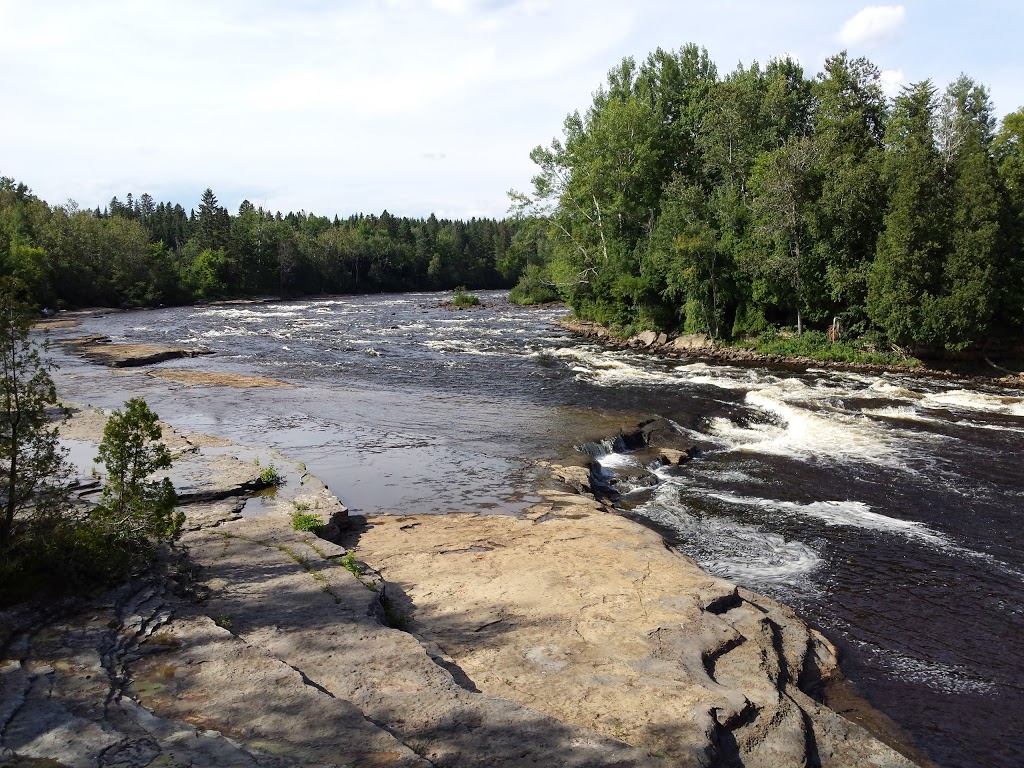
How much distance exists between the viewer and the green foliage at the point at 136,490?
8.99 meters

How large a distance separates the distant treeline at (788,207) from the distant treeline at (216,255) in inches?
390

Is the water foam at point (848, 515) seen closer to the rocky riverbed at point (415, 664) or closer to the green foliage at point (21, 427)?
the rocky riverbed at point (415, 664)

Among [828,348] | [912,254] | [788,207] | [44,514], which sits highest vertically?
[788,207]

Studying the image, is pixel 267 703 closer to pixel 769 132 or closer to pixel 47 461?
pixel 47 461

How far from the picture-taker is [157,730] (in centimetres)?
545

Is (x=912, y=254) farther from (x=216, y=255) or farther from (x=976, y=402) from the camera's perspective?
(x=216, y=255)

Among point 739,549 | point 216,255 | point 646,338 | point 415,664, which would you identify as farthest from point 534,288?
point 415,664

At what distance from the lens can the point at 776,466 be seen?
18.3 m

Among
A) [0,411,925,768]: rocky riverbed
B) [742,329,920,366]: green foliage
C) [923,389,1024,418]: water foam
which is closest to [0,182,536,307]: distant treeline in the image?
[742,329,920,366]: green foliage

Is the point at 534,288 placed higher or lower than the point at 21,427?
higher

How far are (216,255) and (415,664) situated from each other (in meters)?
99.3

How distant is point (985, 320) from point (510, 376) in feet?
73.2

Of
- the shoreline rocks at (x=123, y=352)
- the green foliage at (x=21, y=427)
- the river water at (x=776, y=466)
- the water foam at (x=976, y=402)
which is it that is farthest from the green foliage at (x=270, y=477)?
the shoreline rocks at (x=123, y=352)

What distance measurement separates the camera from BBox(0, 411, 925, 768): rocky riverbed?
18.3 feet
